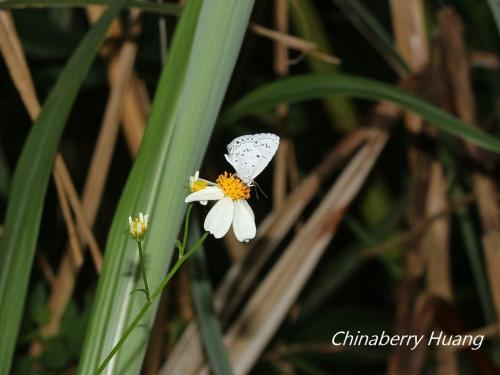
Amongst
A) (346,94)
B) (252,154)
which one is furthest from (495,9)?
(252,154)

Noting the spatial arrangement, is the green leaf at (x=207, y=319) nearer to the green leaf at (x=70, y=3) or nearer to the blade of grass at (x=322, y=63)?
the green leaf at (x=70, y=3)

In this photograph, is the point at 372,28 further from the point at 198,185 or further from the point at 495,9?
the point at 198,185

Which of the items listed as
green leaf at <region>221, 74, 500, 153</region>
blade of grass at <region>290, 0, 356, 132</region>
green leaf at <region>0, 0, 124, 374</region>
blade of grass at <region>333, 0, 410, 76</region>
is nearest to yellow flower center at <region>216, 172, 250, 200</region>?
green leaf at <region>0, 0, 124, 374</region>

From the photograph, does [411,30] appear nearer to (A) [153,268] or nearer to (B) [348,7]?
(B) [348,7]

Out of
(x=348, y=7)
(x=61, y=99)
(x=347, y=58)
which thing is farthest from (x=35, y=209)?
(x=347, y=58)

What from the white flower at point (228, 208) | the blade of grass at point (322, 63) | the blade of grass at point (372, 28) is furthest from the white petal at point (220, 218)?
the blade of grass at point (322, 63)

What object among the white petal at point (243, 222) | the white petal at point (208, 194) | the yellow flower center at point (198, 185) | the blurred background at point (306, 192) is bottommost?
the white petal at point (243, 222)
